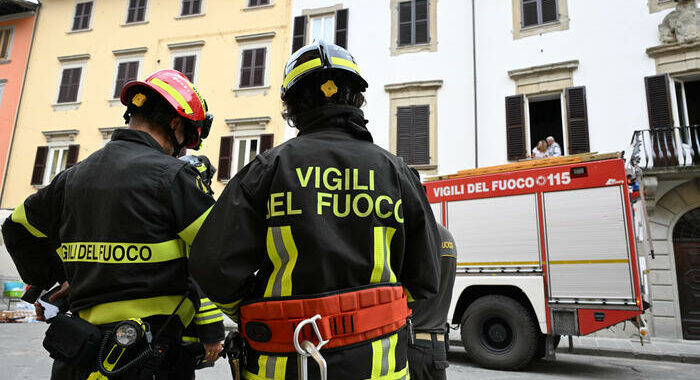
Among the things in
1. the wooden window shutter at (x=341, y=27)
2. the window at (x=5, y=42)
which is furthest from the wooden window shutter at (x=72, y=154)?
the wooden window shutter at (x=341, y=27)

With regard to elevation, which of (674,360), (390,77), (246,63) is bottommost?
(674,360)

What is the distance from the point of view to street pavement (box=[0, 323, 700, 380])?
5688mm

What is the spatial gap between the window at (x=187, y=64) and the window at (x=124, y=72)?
1683 millimetres

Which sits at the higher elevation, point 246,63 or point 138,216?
point 246,63

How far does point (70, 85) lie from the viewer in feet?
60.3

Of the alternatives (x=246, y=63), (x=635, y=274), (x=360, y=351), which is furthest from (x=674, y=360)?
(x=246, y=63)

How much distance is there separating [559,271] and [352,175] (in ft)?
20.1

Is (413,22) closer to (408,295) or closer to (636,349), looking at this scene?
(636,349)

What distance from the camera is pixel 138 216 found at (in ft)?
6.15

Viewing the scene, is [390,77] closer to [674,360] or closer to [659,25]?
[659,25]

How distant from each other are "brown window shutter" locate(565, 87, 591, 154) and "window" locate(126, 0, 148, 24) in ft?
50.0

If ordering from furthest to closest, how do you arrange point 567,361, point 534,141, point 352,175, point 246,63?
point 246,63, point 534,141, point 567,361, point 352,175

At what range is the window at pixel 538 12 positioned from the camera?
43.5ft

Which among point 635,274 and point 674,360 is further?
point 674,360
